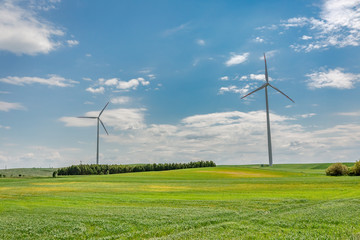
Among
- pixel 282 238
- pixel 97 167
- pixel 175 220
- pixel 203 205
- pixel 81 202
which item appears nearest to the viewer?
pixel 282 238

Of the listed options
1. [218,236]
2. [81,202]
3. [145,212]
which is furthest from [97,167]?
[218,236]

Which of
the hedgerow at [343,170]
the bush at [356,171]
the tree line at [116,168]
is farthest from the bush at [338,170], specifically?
the tree line at [116,168]

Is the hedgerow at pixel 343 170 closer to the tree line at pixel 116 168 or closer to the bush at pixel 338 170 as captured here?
the bush at pixel 338 170

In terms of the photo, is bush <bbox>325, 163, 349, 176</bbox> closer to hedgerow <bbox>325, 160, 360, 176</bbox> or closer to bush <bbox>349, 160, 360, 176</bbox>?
hedgerow <bbox>325, 160, 360, 176</bbox>

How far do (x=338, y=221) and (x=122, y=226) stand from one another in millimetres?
14346

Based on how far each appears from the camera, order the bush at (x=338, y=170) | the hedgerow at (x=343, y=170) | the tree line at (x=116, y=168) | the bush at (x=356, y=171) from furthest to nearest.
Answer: the tree line at (x=116, y=168) → the bush at (x=338, y=170) → the hedgerow at (x=343, y=170) → the bush at (x=356, y=171)

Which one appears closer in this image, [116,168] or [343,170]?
[343,170]

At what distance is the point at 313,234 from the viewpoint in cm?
1753

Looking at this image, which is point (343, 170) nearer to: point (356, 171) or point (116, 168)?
point (356, 171)

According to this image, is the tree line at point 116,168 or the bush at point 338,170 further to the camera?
the tree line at point 116,168

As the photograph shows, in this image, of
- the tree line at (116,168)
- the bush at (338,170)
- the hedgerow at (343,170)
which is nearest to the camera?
the hedgerow at (343,170)

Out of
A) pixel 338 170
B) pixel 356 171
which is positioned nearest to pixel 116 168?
pixel 338 170

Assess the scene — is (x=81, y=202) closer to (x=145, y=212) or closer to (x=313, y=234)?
(x=145, y=212)

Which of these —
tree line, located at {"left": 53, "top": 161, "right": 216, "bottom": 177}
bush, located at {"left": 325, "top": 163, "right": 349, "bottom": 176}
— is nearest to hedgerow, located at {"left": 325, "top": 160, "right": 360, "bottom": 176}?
bush, located at {"left": 325, "top": 163, "right": 349, "bottom": 176}
